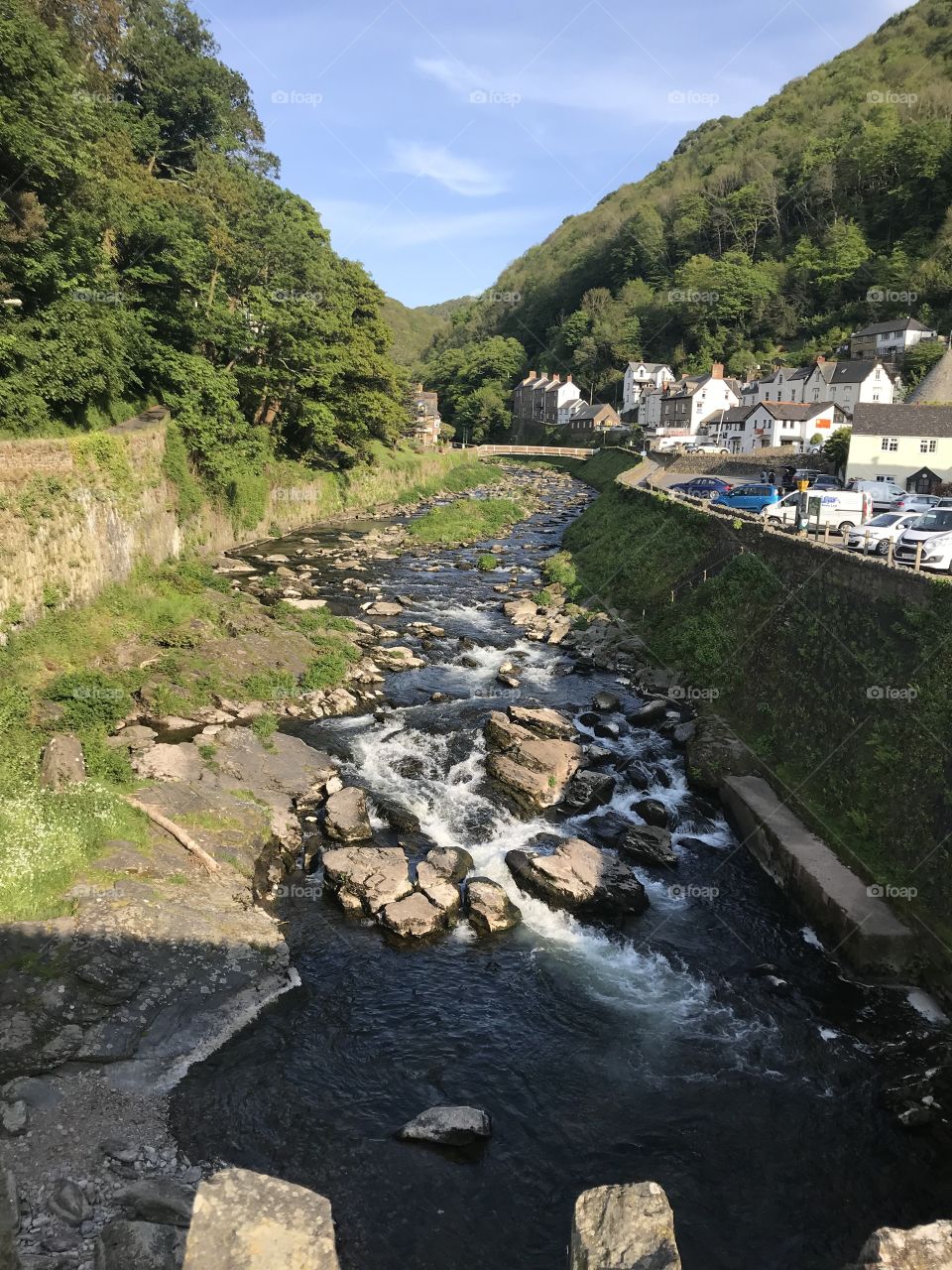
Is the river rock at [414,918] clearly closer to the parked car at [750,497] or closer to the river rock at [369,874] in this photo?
the river rock at [369,874]

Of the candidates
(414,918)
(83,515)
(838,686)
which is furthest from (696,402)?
(414,918)

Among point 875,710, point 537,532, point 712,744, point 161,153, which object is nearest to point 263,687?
point 712,744

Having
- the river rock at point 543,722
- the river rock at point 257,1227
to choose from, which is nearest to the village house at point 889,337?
the river rock at point 543,722

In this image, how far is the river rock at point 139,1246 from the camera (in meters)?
7.72

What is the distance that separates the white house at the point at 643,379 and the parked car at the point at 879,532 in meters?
104

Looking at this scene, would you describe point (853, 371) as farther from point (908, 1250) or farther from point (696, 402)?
point (908, 1250)

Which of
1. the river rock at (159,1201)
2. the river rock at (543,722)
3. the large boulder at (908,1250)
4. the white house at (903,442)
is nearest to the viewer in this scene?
the large boulder at (908,1250)

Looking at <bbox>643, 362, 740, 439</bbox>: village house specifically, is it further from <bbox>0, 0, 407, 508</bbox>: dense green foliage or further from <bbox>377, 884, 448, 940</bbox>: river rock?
<bbox>377, 884, 448, 940</bbox>: river rock

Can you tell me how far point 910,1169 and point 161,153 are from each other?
81.8 meters

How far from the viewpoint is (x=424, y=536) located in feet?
180

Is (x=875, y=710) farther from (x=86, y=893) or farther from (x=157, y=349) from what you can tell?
(x=157, y=349)

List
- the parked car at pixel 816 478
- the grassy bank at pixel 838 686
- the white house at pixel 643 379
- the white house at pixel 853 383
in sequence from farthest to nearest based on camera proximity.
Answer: the white house at pixel 643 379, the white house at pixel 853 383, the parked car at pixel 816 478, the grassy bank at pixel 838 686

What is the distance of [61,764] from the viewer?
16859mm

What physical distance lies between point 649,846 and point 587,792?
2552mm
